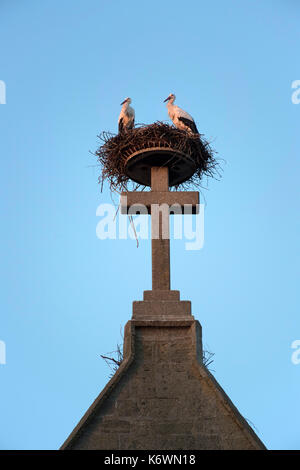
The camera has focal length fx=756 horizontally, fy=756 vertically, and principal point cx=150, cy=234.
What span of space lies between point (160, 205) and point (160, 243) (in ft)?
1.89

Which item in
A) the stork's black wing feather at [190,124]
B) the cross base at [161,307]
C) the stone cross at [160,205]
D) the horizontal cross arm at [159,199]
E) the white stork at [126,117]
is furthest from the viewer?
the white stork at [126,117]

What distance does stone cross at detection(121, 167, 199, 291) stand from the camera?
1013cm

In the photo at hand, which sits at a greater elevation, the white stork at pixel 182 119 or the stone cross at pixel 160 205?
the white stork at pixel 182 119

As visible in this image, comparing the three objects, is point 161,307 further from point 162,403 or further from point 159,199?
point 159,199

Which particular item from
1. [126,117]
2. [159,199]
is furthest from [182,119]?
[159,199]

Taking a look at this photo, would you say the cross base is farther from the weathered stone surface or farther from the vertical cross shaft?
the weathered stone surface

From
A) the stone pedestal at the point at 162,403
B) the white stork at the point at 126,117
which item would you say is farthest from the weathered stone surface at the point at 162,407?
the white stork at the point at 126,117

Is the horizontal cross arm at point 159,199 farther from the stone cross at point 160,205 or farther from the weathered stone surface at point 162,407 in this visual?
the weathered stone surface at point 162,407

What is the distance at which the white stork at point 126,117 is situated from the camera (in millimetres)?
12867

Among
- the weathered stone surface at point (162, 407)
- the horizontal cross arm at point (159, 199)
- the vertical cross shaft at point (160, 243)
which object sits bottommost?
the weathered stone surface at point (162, 407)

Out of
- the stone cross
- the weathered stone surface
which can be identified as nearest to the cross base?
the weathered stone surface

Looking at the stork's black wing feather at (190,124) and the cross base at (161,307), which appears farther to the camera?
the stork's black wing feather at (190,124)

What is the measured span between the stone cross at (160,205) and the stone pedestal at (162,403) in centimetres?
103

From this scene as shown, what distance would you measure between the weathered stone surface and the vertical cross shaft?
2.60 feet
